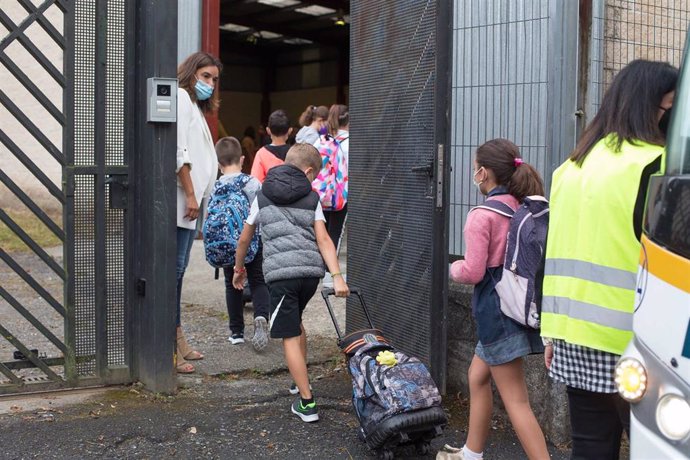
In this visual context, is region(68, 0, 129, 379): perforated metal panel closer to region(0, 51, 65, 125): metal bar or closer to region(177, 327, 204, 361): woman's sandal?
region(0, 51, 65, 125): metal bar

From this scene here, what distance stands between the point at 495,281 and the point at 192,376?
257cm

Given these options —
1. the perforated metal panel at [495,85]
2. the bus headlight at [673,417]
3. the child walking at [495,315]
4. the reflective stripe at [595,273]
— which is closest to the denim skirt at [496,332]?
the child walking at [495,315]

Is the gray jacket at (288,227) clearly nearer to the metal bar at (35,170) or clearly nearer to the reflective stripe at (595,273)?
the metal bar at (35,170)

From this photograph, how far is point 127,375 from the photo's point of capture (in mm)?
5789

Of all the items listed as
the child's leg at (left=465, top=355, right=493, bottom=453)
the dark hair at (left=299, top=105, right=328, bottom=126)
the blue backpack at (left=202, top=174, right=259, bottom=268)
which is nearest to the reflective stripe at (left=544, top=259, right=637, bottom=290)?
the child's leg at (left=465, top=355, right=493, bottom=453)

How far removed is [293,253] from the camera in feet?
17.4

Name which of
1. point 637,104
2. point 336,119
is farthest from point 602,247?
point 336,119

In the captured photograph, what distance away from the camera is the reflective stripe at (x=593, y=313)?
3.21m

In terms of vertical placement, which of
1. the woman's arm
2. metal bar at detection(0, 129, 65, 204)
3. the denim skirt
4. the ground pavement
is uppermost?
metal bar at detection(0, 129, 65, 204)

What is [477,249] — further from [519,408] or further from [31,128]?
[31,128]

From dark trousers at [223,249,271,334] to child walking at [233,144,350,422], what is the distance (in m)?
1.49

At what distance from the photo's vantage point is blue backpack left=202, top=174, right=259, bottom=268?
6.72 meters

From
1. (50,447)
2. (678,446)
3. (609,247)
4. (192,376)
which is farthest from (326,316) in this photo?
(678,446)

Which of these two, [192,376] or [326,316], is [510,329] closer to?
[192,376]
